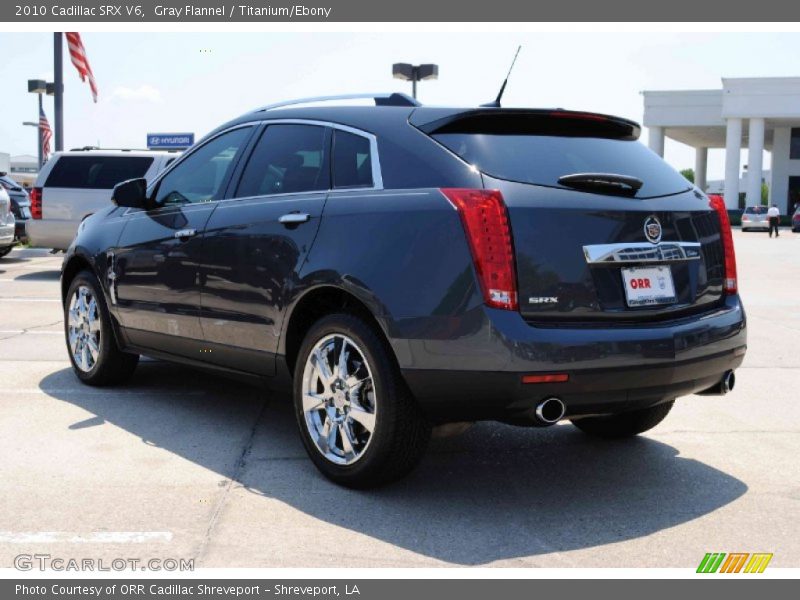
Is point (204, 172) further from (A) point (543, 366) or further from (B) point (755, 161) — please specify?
(B) point (755, 161)

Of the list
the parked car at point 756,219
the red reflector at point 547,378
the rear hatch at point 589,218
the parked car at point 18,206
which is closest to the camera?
the red reflector at point 547,378

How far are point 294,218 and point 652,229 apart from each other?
67.3 inches

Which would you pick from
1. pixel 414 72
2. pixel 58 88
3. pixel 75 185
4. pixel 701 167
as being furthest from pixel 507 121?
pixel 701 167

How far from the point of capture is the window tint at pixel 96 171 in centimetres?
1669

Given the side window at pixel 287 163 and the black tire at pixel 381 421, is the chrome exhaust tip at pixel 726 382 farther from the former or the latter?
the side window at pixel 287 163

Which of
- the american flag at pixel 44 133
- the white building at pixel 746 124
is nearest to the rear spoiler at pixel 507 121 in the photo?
the american flag at pixel 44 133

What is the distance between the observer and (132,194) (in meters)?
6.27

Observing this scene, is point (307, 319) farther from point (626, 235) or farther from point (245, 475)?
point (626, 235)

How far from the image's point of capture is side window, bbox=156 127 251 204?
5742 millimetres

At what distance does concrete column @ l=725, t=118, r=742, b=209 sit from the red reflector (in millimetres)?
63525

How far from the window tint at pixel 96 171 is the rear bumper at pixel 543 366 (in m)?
13.5

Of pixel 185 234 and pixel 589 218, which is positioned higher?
pixel 589 218

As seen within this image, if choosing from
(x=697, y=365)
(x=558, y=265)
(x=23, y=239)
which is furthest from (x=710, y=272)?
(x=23, y=239)

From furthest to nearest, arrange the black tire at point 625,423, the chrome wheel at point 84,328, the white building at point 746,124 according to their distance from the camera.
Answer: the white building at point 746,124, the chrome wheel at point 84,328, the black tire at point 625,423
